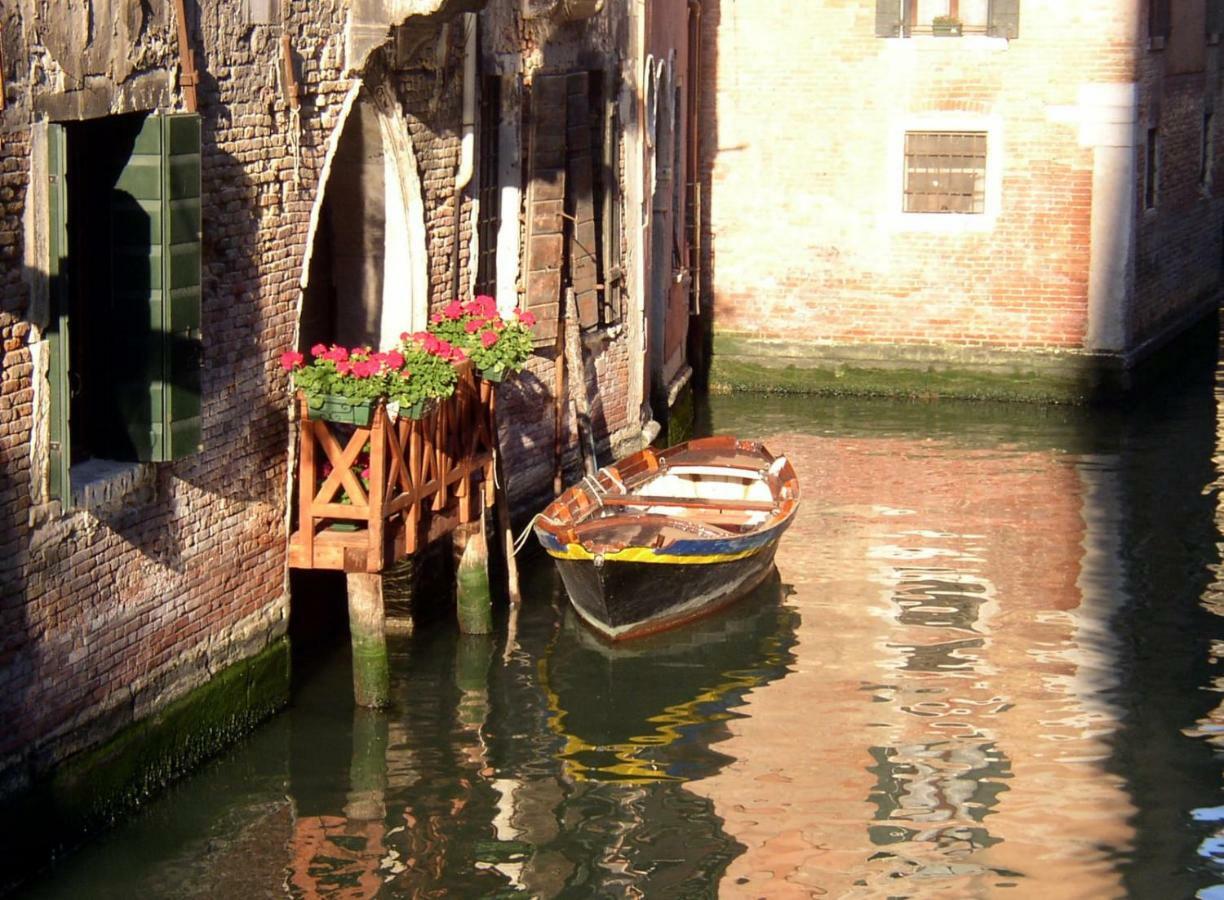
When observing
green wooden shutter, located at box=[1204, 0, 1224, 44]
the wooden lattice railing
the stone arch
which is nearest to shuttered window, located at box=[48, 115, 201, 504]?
the wooden lattice railing

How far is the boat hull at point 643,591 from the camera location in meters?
12.0

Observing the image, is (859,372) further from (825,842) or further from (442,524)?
(825,842)

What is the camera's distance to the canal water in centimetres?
887

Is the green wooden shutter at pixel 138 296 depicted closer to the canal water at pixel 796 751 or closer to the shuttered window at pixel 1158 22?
the canal water at pixel 796 751

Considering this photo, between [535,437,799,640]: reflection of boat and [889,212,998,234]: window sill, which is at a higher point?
[889,212,998,234]: window sill

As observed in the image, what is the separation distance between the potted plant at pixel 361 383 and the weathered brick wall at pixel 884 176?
11326 mm

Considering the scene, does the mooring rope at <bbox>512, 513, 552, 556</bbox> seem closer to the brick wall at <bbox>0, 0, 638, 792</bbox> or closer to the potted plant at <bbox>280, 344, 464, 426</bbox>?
the brick wall at <bbox>0, 0, 638, 792</bbox>

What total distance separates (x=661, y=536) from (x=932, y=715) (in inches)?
81.8

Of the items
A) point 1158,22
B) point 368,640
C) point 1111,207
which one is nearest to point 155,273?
point 368,640

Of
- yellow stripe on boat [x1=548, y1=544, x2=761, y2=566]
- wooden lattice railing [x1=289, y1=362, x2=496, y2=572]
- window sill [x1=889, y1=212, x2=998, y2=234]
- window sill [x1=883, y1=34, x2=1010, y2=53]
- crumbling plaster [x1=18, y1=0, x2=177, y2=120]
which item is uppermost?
window sill [x1=883, y1=34, x2=1010, y2=53]

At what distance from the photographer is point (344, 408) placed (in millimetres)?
10039

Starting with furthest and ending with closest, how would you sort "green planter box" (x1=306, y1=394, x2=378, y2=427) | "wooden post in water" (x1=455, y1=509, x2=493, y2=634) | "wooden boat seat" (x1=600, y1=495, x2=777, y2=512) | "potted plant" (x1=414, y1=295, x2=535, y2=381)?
"wooden boat seat" (x1=600, y1=495, x2=777, y2=512) → "wooden post in water" (x1=455, y1=509, x2=493, y2=634) → "potted plant" (x1=414, y1=295, x2=535, y2=381) → "green planter box" (x1=306, y1=394, x2=378, y2=427)

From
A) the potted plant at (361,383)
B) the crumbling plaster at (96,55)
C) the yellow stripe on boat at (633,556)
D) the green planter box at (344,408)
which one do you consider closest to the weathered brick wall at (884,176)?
the yellow stripe on boat at (633,556)

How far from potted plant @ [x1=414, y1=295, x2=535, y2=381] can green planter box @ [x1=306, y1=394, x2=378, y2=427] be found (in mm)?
1361
